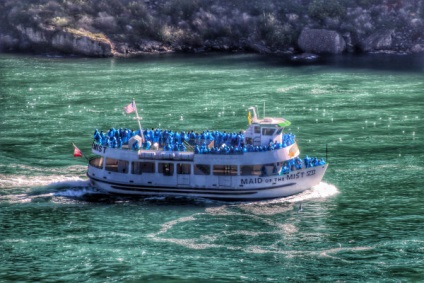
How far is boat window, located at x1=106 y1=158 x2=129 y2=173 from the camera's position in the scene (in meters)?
86.1

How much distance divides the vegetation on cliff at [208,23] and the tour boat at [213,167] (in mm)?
93971

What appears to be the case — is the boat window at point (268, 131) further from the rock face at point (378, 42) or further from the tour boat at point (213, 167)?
the rock face at point (378, 42)

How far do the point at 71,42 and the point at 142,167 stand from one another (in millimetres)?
96073

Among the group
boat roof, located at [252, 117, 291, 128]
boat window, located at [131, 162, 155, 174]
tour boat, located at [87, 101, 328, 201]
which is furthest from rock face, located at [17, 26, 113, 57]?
boat roof, located at [252, 117, 291, 128]

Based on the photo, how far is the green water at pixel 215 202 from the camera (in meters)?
70.2

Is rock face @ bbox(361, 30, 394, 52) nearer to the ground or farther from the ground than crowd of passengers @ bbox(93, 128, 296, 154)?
farther from the ground

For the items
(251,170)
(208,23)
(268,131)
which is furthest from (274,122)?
(208,23)

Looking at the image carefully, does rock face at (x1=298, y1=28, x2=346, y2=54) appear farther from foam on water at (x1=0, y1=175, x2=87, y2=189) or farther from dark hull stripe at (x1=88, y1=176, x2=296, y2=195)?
dark hull stripe at (x1=88, y1=176, x2=296, y2=195)

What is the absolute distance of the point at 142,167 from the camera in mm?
85625

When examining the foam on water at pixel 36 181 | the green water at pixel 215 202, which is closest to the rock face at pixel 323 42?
the green water at pixel 215 202

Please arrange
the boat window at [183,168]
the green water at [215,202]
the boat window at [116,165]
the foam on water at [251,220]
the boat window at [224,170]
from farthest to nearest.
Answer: the boat window at [116,165] < the boat window at [183,168] < the boat window at [224,170] < the foam on water at [251,220] < the green water at [215,202]

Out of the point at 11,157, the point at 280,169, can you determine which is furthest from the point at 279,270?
the point at 11,157

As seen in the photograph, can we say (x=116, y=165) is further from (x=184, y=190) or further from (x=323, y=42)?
(x=323, y=42)

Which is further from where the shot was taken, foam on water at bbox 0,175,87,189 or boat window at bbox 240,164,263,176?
foam on water at bbox 0,175,87,189
